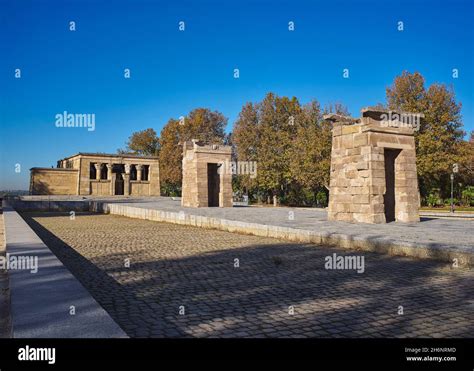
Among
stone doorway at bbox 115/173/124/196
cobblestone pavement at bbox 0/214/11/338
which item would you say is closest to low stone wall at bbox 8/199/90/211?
cobblestone pavement at bbox 0/214/11/338

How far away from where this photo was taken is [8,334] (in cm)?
392

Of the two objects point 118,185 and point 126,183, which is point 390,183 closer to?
point 126,183

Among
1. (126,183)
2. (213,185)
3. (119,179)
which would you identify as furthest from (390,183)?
(119,179)

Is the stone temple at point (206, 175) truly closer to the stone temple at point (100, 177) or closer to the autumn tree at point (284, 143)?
the autumn tree at point (284, 143)

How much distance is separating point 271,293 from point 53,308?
2915 mm

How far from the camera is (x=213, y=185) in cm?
2748

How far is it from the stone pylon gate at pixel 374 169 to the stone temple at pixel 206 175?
1157cm

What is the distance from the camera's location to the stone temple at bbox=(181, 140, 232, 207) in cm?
2573

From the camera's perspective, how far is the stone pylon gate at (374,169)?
1426 centimetres

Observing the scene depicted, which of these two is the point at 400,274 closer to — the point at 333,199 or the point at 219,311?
the point at 219,311

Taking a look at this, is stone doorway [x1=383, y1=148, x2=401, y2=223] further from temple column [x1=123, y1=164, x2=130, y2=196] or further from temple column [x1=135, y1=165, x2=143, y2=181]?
temple column [x1=135, y1=165, x2=143, y2=181]

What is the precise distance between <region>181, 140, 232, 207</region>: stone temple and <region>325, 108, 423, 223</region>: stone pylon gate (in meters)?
11.6

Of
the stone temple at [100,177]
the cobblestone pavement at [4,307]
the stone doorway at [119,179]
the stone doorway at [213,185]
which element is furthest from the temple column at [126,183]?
the cobblestone pavement at [4,307]
